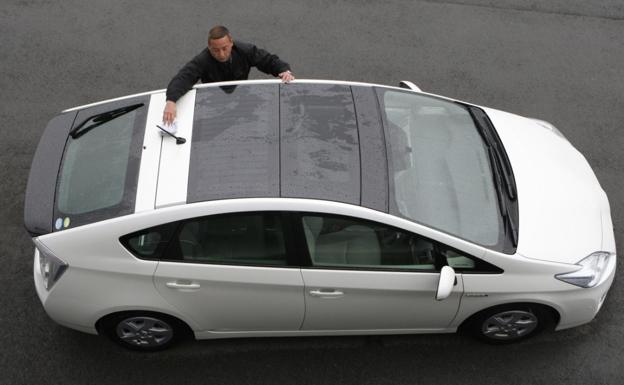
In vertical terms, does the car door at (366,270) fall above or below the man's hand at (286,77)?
below

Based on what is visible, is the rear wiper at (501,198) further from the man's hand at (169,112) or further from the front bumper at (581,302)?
the man's hand at (169,112)

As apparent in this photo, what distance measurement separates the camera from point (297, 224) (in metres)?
3.69

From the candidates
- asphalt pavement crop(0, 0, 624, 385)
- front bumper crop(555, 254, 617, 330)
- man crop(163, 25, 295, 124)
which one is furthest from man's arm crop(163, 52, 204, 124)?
front bumper crop(555, 254, 617, 330)

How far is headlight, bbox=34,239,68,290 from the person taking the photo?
3.80 metres

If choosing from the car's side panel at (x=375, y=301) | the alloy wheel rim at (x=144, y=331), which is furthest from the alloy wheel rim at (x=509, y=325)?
the alloy wheel rim at (x=144, y=331)

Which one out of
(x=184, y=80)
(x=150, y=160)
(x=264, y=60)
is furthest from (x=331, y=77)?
(x=150, y=160)

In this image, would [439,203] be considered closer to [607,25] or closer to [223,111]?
[223,111]

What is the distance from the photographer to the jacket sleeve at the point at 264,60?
4914mm

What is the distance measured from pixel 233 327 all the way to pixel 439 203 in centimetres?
170

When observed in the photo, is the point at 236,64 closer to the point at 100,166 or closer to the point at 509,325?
the point at 100,166

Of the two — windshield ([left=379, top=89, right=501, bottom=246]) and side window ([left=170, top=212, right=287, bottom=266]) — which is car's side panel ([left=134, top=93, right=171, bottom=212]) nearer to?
side window ([left=170, top=212, right=287, bottom=266])

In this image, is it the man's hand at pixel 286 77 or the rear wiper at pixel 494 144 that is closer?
the rear wiper at pixel 494 144

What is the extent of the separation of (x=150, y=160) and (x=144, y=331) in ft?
4.20

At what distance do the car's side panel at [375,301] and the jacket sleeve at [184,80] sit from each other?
5.33 ft
